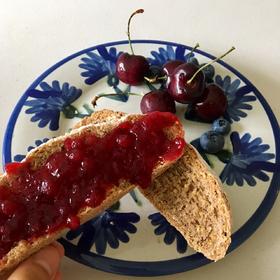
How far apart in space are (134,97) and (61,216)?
64 centimetres

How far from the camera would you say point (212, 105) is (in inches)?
61.8

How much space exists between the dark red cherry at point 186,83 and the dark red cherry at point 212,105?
37mm

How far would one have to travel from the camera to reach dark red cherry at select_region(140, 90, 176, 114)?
1.57 meters

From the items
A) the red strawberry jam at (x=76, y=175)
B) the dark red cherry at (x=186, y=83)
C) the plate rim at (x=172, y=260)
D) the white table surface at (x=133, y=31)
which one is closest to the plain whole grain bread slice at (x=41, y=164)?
the red strawberry jam at (x=76, y=175)

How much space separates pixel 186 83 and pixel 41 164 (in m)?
0.58

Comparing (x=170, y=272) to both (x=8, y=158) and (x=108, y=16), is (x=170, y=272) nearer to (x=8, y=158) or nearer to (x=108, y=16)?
(x=8, y=158)

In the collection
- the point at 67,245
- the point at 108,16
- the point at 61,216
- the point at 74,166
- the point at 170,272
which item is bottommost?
the point at 170,272

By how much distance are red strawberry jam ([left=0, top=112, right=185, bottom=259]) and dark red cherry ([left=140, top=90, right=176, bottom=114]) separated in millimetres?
247

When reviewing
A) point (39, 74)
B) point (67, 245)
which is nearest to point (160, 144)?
point (67, 245)

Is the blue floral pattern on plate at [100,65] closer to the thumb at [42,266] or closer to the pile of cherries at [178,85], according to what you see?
the pile of cherries at [178,85]

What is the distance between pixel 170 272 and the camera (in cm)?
126

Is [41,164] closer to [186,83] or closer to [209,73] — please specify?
[186,83]

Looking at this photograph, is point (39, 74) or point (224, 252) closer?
point (224, 252)

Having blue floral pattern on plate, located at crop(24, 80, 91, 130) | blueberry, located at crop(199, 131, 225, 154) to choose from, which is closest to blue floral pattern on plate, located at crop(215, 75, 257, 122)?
blueberry, located at crop(199, 131, 225, 154)
